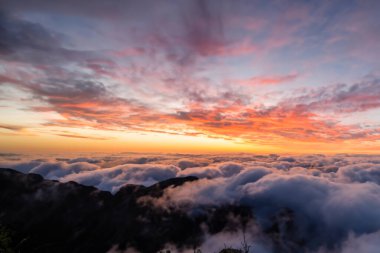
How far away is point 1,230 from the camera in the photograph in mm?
63562

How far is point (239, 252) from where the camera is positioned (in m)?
89.8

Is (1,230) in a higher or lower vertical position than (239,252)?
higher

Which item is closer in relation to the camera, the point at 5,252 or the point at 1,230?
the point at 5,252

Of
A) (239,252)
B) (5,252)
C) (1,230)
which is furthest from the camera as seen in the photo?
(239,252)

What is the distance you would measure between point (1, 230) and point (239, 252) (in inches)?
2666

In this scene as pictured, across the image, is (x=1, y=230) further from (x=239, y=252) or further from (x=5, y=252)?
(x=239, y=252)

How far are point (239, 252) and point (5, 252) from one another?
65626mm

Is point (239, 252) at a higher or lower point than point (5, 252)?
lower

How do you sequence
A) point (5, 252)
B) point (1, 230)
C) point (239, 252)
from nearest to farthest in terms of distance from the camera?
point (5, 252) → point (1, 230) → point (239, 252)

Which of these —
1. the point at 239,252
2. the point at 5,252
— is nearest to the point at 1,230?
the point at 5,252

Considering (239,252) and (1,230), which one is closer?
(1,230)

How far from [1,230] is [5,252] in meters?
10.6

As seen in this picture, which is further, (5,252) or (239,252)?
(239,252)

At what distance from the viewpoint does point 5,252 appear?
2175 inches
